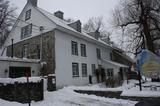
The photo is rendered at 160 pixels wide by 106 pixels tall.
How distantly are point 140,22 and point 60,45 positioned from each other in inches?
406

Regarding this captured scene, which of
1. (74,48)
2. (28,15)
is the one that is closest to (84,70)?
(74,48)

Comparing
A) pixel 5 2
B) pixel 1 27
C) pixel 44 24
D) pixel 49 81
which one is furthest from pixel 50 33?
pixel 5 2

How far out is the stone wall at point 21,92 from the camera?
10.3m

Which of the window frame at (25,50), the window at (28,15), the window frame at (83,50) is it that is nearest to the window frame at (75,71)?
the window frame at (83,50)

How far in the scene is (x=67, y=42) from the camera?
19.0 metres

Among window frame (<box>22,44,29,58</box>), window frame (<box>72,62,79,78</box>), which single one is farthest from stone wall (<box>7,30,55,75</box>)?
window frame (<box>72,62,79,78</box>)

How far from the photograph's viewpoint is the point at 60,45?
17891mm

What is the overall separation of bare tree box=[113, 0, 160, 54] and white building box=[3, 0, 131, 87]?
4890 mm

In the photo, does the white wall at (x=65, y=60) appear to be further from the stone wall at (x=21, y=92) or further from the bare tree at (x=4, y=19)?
the bare tree at (x=4, y=19)

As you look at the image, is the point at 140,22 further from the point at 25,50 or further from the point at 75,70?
the point at 25,50

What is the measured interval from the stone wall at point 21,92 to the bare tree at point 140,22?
14097 millimetres

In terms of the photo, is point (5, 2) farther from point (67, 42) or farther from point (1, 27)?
point (67, 42)

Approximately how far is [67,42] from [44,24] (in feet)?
10.8

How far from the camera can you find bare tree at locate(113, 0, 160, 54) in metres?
19.5
